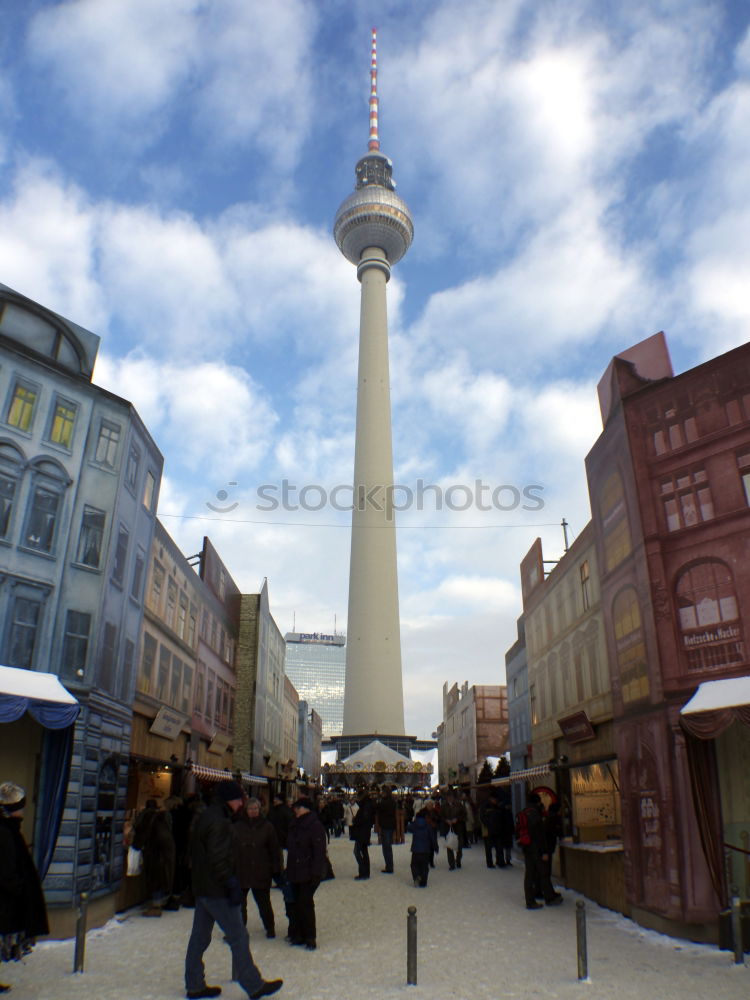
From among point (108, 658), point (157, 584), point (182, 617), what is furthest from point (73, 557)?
point (182, 617)

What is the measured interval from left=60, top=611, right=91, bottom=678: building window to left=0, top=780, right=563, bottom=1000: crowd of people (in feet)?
9.48

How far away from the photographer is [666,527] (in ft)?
41.4

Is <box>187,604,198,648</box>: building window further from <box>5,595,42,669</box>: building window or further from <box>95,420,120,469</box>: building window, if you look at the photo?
<box>5,595,42,669</box>: building window

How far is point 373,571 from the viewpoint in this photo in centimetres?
6234

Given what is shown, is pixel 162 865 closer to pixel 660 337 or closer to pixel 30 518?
pixel 30 518

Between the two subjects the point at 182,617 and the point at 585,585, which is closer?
the point at 585,585

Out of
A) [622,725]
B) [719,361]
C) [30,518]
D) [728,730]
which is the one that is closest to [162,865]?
[30,518]

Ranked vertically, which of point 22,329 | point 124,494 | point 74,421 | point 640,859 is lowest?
point 640,859

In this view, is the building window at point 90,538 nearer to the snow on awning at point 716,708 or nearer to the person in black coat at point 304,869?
the person in black coat at point 304,869

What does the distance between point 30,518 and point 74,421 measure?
2.12 meters

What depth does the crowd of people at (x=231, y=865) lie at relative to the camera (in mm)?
7363

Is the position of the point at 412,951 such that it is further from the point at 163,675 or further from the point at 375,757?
the point at 375,757

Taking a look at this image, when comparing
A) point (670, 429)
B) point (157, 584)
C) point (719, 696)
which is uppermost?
point (670, 429)

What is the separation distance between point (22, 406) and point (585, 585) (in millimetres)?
13368
